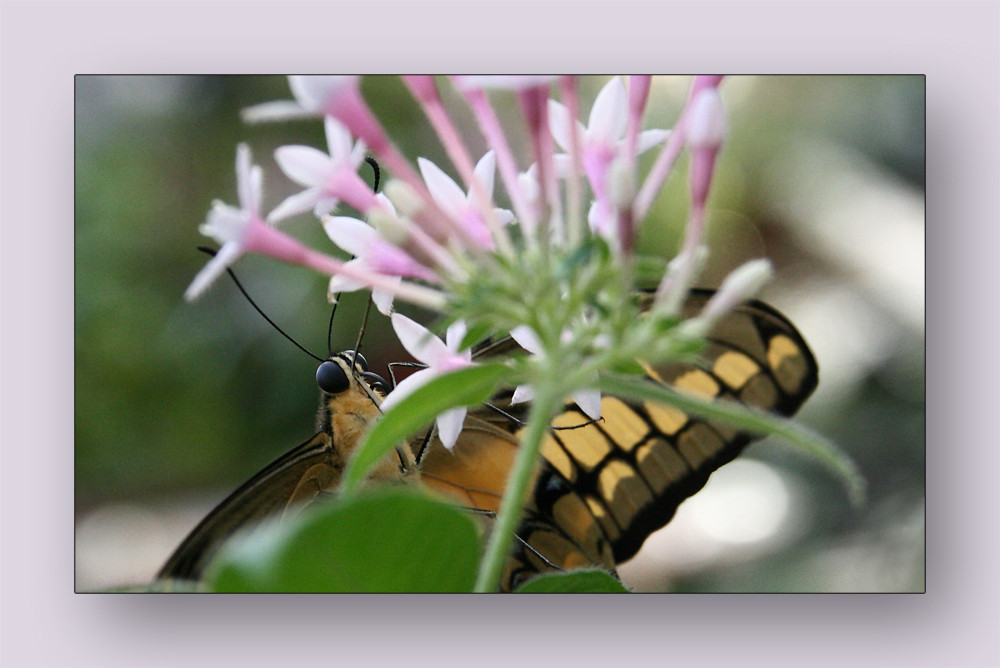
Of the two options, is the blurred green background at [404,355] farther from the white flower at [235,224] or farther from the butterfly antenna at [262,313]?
the white flower at [235,224]

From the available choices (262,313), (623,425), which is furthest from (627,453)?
(262,313)

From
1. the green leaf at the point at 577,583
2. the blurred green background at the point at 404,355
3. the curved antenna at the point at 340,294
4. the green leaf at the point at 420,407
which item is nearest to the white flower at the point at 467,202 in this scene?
the green leaf at the point at 420,407

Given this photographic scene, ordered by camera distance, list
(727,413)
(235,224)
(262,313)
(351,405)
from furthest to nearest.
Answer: (262,313) → (351,405) → (235,224) → (727,413)

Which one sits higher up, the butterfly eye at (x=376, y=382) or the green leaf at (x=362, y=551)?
the butterfly eye at (x=376, y=382)

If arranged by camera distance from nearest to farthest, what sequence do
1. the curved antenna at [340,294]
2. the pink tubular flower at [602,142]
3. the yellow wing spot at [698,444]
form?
1. the pink tubular flower at [602,142]
2. the curved antenna at [340,294]
3. the yellow wing spot at [698,444]

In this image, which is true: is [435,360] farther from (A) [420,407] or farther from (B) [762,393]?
(B) [762,393]

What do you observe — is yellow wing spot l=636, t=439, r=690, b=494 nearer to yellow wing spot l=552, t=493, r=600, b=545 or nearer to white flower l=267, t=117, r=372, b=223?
yellow wing spot l=552, t=493, r=600, b=545

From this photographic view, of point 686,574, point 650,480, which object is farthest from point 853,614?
point 650,480

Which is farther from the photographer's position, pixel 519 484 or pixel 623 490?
pixel 623 490

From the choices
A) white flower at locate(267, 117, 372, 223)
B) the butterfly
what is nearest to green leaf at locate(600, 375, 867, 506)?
white flower at locate(267, 117, 372, 223)
